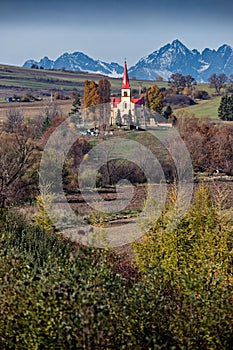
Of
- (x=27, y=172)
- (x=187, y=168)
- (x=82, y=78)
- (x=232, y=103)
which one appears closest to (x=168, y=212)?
(x=27, y=172)

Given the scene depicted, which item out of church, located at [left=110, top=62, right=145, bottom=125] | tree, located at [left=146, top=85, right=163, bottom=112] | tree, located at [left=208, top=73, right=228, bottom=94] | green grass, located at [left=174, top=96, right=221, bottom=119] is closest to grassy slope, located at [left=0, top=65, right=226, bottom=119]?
green grass, located at [left=174, top=96, right=221, bottom=119]

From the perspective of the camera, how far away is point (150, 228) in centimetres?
1719

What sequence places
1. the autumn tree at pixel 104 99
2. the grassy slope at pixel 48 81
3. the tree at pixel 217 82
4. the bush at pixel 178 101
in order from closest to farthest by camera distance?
the autumn tree at pixel 104 99 < the bush at pixel 178 101 < the tree at pixel 217 82 < the grassy slope at pixel 48 81

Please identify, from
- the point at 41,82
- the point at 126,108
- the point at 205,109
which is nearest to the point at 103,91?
the point at 126,108

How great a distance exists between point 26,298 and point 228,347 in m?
3.31

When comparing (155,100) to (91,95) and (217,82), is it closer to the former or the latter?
(91,95)

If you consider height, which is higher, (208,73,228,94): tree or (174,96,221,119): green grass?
(208,73,228,94): tree

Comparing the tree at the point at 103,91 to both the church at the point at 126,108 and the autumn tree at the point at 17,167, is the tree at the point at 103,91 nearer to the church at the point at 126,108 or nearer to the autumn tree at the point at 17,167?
the church at the point at 126,108

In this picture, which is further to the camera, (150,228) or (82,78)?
(82,78)

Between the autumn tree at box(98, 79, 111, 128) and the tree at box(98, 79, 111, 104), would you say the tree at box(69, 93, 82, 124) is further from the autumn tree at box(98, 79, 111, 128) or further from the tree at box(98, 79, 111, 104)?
the tree at box(98, 79, 111, 104)

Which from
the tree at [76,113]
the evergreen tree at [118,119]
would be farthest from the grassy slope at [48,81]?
the evergreen tree at [118,119]

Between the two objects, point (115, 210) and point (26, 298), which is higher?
point (26, 298)

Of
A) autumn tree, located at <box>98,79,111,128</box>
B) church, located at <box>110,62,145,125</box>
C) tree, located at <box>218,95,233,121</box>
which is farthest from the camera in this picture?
tree, located at <box>218,95,233,121</box>

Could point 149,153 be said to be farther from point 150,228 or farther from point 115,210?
point 150,228
